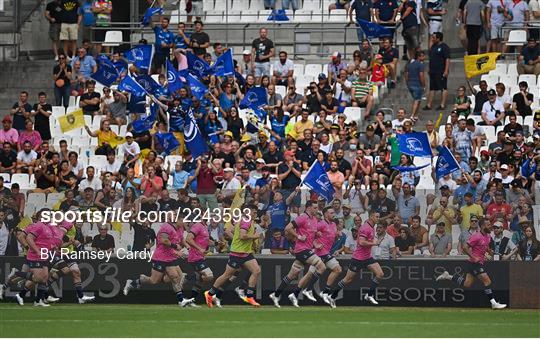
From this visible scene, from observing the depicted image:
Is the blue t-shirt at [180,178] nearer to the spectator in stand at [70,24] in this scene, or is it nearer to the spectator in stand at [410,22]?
the spectator in stand at [410,22]

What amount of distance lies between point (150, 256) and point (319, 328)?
513cm

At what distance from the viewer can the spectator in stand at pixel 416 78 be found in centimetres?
3272

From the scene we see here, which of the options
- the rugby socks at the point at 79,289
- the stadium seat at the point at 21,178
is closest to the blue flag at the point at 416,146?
the rugby socks at the point at 79,289

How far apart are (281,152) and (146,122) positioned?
3415mm

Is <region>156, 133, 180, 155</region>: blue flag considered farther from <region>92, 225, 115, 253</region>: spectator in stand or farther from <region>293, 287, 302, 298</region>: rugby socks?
<region>293, 287, 302, 298</region>: rugby socks

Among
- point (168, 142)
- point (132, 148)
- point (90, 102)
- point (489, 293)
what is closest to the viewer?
point (489, 293)

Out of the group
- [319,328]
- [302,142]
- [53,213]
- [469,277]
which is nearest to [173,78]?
[302,142]

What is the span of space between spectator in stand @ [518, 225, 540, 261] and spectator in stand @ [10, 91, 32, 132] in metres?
11.3

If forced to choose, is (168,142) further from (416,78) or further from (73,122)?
(416,78)

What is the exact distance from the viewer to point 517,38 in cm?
3397

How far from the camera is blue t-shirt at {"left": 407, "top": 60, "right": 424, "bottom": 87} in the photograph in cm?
3278

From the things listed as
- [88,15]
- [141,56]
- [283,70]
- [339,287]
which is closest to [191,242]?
[339,287]

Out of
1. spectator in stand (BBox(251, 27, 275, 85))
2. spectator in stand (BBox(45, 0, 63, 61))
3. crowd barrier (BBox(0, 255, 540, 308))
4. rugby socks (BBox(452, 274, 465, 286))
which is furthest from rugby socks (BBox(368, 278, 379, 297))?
spectator in stand (BBox(45, 0, 63, 61))

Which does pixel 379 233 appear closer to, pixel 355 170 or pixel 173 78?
pixel 355 170
